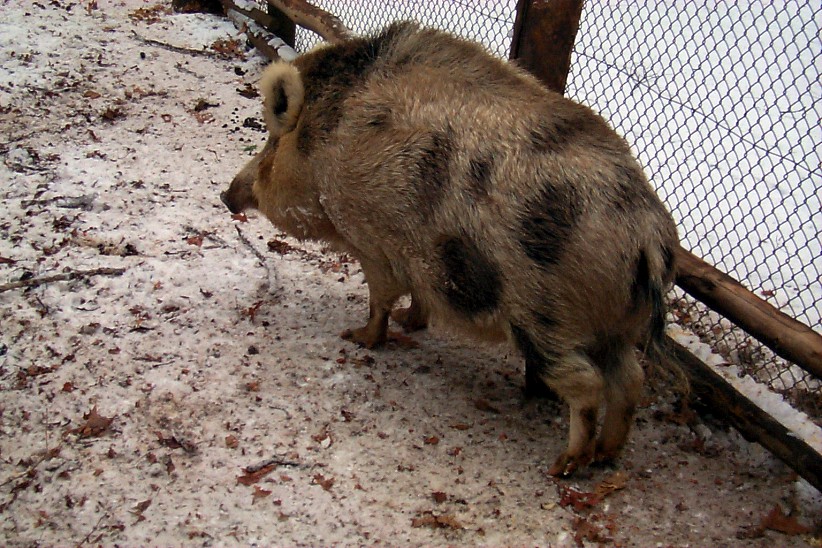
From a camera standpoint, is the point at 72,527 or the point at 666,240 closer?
the point at 72,527

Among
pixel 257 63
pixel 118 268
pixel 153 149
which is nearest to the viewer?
pixel 118 268

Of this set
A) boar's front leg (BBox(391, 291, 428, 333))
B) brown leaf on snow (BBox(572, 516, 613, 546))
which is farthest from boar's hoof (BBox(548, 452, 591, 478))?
boar's front leg (BBox(391, 291, 428, 333))

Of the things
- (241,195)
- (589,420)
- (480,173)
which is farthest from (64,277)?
(589,420)

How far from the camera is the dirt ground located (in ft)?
10.1

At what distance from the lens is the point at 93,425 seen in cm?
338

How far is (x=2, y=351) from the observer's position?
372cm

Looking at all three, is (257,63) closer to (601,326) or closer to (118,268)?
(118,268)

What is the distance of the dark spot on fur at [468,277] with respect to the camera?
10.6 feet

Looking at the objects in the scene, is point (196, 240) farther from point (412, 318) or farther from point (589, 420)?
point (589, 420)

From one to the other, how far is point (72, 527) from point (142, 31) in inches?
251

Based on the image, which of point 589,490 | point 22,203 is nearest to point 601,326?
point 589,490

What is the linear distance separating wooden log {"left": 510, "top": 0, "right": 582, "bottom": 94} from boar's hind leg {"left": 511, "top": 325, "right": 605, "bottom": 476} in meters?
1.63

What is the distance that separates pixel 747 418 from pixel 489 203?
162cm

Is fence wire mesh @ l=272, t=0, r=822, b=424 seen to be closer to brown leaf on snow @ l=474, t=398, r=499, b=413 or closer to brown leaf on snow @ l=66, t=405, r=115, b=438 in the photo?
brown leaf on snow @ l=474, t=398, r=499, b=413
